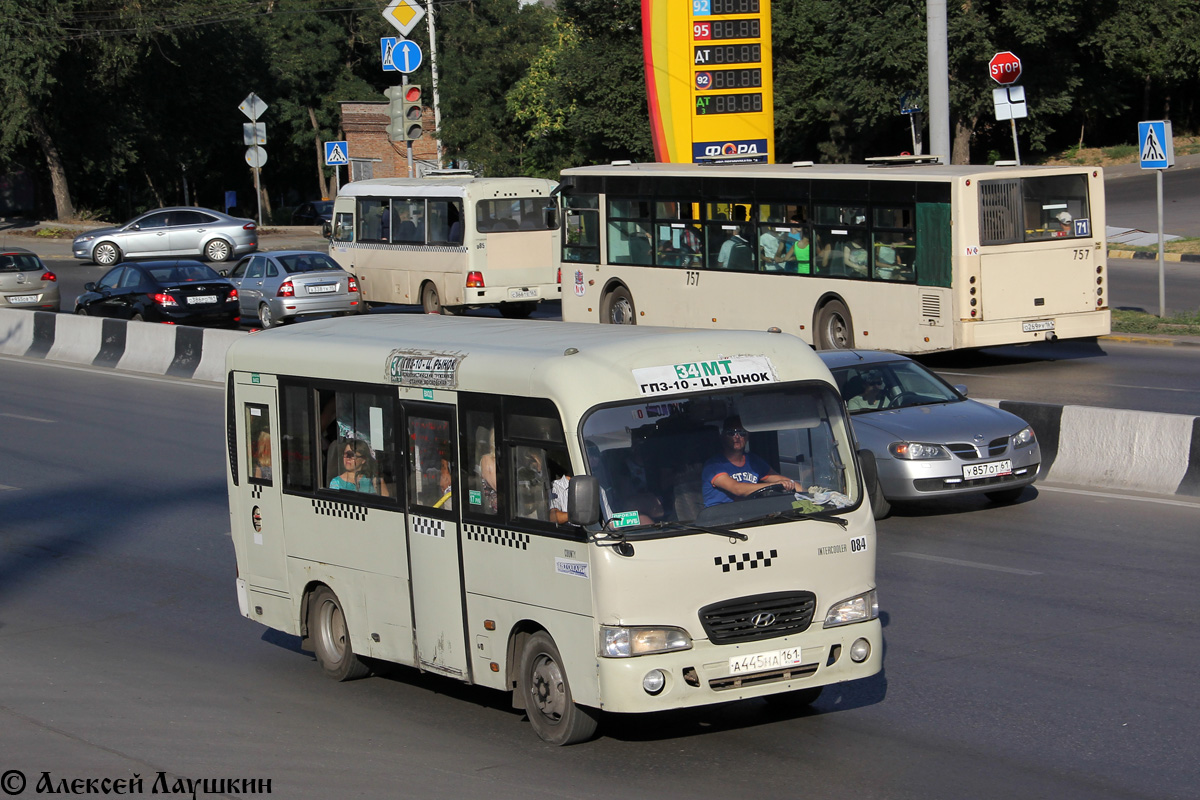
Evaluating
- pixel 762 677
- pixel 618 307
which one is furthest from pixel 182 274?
pixel 762 677

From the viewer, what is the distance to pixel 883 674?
8398 millimetres

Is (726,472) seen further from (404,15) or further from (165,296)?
(404,15)

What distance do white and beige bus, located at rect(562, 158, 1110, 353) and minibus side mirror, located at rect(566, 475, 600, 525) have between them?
1449 centimetres

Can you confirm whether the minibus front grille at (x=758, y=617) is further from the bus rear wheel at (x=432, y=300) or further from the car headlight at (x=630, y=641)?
the bus rear wheel at (x=432, y=300)

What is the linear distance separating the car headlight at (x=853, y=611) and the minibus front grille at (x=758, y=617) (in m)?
0.14

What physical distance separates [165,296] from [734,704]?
23.0 m

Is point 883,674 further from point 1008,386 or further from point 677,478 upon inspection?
point 1008,386

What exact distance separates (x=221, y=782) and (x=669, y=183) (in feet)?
64.3

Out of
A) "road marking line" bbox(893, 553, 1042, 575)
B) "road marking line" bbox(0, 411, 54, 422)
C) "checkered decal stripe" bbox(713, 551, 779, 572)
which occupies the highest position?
"checkered decal stripe" bbox(713, 551, 779, 572)

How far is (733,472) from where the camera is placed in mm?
7262

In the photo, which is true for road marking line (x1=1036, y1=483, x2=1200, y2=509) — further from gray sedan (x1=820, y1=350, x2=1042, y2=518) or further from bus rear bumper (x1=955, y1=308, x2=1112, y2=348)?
bus rear bumper (x1=955, y1=308, x2=1112, y2=348)

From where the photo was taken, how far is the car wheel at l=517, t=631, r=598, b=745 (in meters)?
7.22

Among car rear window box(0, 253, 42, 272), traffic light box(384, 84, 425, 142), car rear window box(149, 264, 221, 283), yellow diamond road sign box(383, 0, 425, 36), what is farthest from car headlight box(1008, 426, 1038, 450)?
car rear window box(0, 253, 42, 272)

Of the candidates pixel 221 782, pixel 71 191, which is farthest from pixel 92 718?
pixel 71 191
